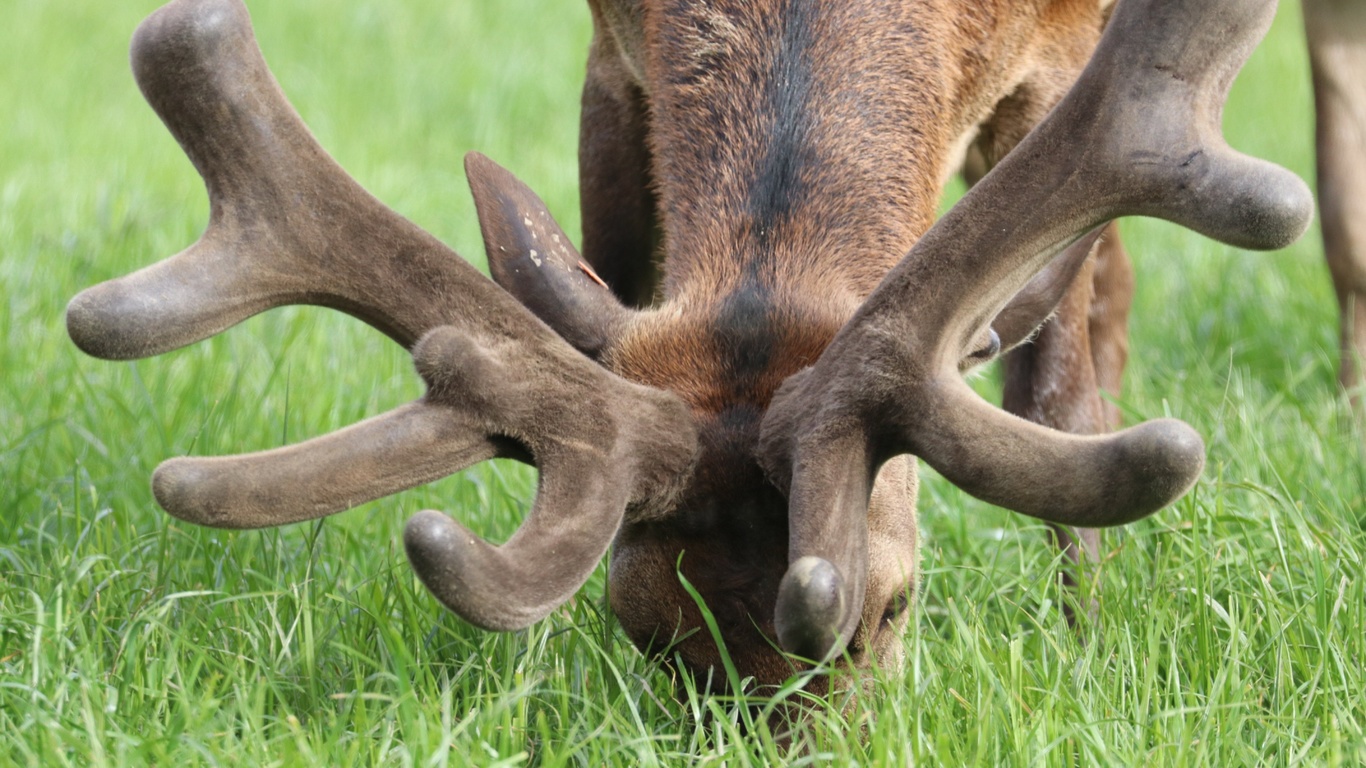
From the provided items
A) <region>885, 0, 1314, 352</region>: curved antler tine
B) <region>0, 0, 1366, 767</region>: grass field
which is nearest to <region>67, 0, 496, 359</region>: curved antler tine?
<region>0, 0, 1366, 767</region>: grass field

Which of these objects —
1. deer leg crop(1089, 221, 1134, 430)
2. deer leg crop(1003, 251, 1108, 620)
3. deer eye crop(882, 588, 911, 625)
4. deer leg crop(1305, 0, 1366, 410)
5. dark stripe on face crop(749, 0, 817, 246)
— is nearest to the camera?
deer eye crop(882, 588, 911, 625)

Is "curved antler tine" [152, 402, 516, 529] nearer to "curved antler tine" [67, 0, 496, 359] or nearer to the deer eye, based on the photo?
"curved antler tine" [67, 0, 496, 359]

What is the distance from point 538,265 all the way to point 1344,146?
3130 mm

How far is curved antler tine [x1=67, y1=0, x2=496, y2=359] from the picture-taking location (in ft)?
8.90

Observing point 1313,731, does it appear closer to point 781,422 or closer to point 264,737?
point 781,422

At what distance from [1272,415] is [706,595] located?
285 cm

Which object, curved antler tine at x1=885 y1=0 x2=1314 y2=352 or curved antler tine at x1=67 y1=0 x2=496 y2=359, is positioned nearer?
curved antler tine at x1=885 y1=0 x2=1314 y2=352

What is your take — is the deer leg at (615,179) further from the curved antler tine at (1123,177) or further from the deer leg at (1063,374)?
the curved antler tine at (1123,177)

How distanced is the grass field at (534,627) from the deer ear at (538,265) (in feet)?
2.03

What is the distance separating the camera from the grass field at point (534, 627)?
292 cm

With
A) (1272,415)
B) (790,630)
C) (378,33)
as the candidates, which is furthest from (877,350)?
(378,33)

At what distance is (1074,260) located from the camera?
10.5 feet

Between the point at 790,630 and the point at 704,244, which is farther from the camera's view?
the point at 704,244

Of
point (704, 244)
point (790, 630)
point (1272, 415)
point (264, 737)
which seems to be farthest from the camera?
point (1272, 415)
